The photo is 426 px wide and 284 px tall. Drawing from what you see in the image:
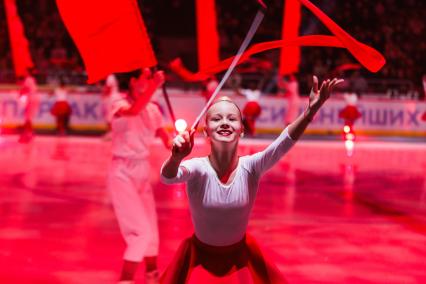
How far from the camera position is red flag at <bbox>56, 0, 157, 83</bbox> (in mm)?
4672

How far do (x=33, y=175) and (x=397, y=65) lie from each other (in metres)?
17.6

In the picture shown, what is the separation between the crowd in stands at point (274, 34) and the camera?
957 inches

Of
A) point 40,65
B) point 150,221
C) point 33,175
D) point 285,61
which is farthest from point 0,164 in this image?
point 40,65

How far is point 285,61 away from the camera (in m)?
16.8

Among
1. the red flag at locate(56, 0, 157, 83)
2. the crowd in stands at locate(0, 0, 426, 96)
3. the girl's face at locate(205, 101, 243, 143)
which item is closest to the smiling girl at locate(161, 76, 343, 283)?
the girl's face at locate(205, 101, 243, 143)

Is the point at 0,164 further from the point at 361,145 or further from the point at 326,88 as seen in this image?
the point at 326,88

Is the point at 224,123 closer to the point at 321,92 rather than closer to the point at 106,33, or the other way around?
the point at 321,92

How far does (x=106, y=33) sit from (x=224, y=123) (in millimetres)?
1585

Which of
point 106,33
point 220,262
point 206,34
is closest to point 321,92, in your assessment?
point 220,262

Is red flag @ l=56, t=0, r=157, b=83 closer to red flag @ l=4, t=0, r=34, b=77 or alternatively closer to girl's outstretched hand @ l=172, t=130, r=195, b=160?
girl's outstretched hand @ l=172, t=130, r=195, b=160

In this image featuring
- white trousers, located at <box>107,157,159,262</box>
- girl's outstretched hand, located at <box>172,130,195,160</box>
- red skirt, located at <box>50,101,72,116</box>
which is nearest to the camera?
girl's outstretched hand, located at <box>172,130,195,160</box>

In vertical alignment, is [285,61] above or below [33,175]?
above

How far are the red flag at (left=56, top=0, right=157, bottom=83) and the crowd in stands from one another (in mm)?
18134

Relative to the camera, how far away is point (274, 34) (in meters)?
28.2
